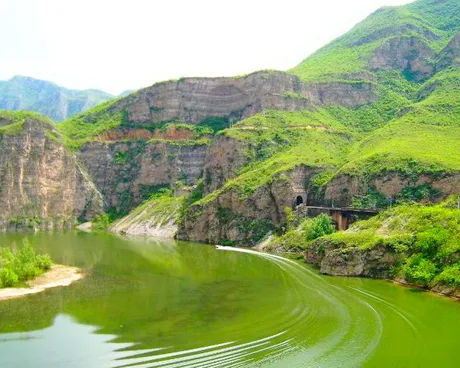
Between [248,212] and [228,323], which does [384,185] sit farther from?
[228,323]

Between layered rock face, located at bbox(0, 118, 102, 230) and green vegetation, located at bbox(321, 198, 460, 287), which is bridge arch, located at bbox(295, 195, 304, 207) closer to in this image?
green vegetation, located at bbox(321, 198, 460, 287)

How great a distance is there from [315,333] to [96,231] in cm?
14373

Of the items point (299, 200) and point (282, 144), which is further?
point (282, 144)

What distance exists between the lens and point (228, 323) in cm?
5728

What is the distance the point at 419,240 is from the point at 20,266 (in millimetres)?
61276

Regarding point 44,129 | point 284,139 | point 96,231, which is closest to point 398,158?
point 284,139

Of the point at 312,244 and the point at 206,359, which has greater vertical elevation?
the point at 312,244

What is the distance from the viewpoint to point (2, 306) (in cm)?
6475

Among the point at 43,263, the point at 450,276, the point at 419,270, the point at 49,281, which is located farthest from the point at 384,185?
the point at 49,281

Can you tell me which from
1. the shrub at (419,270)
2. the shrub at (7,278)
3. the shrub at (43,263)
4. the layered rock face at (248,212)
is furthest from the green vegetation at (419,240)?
the shrub at (7,278)

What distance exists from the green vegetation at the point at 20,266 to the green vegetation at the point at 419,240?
49.5 meters

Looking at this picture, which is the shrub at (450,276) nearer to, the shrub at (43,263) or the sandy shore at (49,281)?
the sandy shore at (49,281)

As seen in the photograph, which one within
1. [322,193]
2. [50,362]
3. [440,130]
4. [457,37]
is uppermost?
[457,37]

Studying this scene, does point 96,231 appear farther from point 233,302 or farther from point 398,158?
point 233,302
